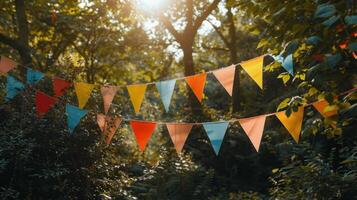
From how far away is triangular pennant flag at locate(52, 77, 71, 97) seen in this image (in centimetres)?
749

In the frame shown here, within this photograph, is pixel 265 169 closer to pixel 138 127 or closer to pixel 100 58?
pixel 138 127

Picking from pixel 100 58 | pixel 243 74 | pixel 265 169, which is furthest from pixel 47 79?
pixel 243 74

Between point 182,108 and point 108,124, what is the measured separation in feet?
17.3

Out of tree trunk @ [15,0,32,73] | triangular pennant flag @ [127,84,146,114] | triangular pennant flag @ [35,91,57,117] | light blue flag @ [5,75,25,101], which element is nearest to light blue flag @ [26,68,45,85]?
light blue flag @ [5,75,25,101]

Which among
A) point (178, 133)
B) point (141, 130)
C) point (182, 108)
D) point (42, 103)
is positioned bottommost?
point (178, 133)

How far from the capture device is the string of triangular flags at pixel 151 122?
607 cm

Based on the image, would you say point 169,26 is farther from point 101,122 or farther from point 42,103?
point 42,103

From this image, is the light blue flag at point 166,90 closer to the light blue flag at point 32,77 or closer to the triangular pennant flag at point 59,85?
the triangular pennant flag at point 59,85

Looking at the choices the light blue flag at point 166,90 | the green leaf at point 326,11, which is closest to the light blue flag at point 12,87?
the light blue flag at point 166,90

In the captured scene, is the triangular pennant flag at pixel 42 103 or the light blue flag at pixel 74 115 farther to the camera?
the triangular pennant flag at pixel 42 103

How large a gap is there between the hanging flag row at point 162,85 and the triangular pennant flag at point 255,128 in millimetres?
427

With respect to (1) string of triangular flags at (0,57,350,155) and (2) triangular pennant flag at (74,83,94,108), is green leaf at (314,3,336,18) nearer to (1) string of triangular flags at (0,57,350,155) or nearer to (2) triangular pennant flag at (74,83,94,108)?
(1) string of triangular flags at (0,57,350,155)

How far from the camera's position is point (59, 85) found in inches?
298

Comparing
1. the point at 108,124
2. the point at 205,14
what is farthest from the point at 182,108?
the point at 108,124
